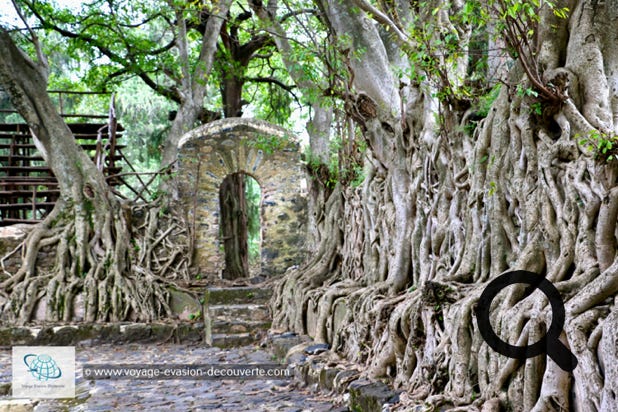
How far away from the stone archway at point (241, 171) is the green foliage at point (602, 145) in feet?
26.3


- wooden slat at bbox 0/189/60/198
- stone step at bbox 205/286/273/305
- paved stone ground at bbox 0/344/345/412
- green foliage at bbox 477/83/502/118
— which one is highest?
wooden slat at bbox 0/189/60/198

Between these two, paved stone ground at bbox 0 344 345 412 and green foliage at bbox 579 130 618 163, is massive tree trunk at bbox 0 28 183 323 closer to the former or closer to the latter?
paved stone ground at bbox 0 344 345 412

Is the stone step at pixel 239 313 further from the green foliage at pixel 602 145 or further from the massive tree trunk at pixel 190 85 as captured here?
the green foliage at pixel 602 145

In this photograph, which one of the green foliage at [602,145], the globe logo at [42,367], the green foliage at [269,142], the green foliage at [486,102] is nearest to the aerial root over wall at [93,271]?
the green foliage at [269,142]

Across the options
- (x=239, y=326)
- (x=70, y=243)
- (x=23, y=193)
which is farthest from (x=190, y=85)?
(x=239, y=326)

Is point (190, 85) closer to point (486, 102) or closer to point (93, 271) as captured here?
point (93, 271)

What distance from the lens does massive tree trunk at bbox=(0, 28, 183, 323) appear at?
916cm

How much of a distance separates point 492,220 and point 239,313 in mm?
5693

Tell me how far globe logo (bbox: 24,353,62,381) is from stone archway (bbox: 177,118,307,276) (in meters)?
4.62

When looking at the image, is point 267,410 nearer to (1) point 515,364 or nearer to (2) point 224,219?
(1) point 515,364

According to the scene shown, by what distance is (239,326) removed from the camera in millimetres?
8648

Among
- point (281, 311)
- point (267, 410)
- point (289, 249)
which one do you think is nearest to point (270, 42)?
point (289, 249)

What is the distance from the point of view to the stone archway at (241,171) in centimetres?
1099

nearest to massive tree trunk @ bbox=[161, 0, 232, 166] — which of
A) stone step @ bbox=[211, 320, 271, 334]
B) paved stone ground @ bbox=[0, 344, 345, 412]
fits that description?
stone step @ bbox=[211, 320, 271, 334]
